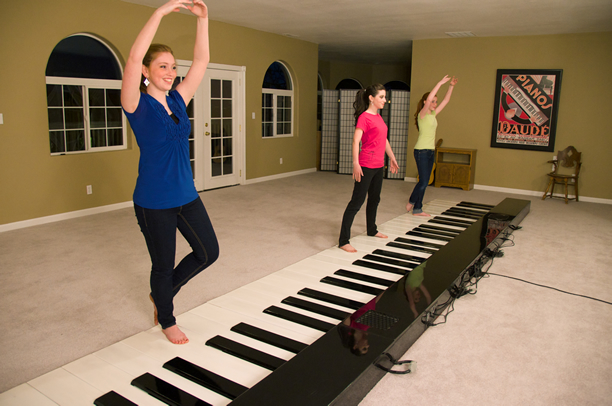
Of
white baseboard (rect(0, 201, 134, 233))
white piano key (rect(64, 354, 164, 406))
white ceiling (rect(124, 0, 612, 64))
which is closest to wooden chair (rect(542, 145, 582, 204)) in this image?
white ceiling (rect(124, 0, 612, 64))

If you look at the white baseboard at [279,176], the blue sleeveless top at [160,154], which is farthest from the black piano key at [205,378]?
the white baseboard at [279,176]

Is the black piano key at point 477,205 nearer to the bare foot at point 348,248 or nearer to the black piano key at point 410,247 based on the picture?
the black piano key at point 410,247

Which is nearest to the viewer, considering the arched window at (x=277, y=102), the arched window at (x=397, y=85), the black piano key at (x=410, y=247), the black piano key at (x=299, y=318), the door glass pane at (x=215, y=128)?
the black piano key at (x=299, y=318)

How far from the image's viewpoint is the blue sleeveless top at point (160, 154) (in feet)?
6.45

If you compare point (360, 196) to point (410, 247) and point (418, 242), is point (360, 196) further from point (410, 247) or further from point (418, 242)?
point (418, 242)

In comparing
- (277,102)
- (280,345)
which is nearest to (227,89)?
(277,102)

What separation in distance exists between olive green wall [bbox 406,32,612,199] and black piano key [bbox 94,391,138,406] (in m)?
7.01

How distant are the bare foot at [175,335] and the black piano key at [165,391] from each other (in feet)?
0.92

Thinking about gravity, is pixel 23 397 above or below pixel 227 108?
below

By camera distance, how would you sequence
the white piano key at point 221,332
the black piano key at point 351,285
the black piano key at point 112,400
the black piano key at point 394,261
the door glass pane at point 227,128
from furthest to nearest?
the door glass pane at point 227,128 → the black piano key at point 394,261 → the black piano key at point 351,285 → the white piano key at point 221,332 → the black piano key at point 112,400

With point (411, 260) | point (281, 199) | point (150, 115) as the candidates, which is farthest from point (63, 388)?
point (281, 199)

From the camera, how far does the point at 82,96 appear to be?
5.25m

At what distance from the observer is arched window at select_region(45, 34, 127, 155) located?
199 inches

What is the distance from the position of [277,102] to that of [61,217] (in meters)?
4.38
